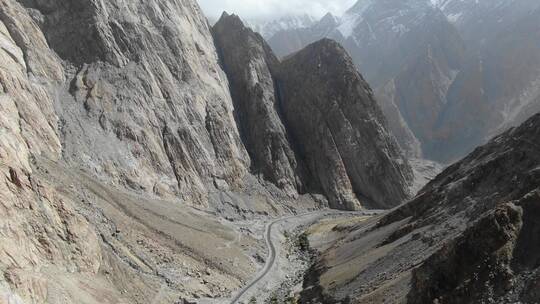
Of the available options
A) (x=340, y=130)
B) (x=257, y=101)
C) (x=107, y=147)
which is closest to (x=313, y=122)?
(x=340, y=130)

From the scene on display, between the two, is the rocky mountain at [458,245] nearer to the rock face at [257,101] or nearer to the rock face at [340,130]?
the rock face at [257,101]

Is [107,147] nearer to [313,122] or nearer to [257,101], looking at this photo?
[257,101]

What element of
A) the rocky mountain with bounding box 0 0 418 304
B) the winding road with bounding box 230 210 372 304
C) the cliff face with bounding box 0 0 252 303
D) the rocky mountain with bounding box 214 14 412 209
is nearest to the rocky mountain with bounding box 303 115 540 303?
the winding road with bounding box 230 210 372 304

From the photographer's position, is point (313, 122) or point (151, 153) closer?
point (151, 153)

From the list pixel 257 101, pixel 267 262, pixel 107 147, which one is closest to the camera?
pixel 267 262

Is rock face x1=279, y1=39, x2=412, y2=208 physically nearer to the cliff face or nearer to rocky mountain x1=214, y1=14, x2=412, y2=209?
rocky mountain x1=214, y1=14, x2=412, y2=209

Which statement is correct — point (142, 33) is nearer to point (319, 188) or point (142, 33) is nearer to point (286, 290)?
point (319, 188)

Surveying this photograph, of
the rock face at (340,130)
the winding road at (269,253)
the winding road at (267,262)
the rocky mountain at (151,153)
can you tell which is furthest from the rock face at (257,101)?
the winding road at (267,262)
